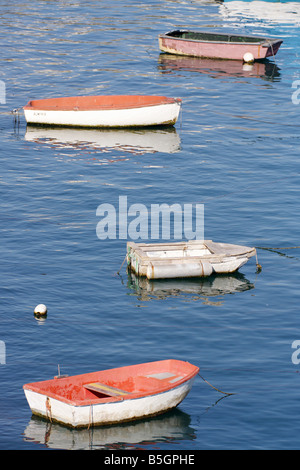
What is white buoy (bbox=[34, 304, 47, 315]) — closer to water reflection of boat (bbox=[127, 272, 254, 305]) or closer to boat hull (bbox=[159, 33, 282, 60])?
water reflection of boat (bbox=[127, 272, 254, 305])

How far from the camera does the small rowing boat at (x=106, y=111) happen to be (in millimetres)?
51656

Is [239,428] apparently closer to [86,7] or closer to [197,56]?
[197,56]

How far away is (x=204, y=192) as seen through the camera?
42.8m

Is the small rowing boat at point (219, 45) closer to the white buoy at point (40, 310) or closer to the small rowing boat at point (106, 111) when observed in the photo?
the small rowing boat at point (106, 111)

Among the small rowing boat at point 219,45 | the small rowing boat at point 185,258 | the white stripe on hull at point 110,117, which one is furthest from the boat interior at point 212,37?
the small rowing boat at point 185,258

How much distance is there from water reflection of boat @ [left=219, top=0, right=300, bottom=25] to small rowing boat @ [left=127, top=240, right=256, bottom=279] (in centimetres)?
4828

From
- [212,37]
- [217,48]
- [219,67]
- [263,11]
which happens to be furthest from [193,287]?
[263,11]

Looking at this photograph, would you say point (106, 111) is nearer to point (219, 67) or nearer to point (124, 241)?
point (124, 241)

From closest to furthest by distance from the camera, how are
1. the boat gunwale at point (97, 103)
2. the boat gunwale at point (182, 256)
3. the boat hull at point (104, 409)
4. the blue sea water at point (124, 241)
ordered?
the boat hull at point (104, 409) → the blue sea water at point (124, 241) → the boat gunwale at point (182, 256) → the boat gunwale at point (97, 103)

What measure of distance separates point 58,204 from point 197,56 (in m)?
30.5

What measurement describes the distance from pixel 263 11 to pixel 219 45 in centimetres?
1807

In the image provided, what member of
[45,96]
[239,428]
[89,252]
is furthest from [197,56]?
[239,428]

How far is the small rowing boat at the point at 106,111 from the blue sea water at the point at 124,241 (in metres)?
0.68

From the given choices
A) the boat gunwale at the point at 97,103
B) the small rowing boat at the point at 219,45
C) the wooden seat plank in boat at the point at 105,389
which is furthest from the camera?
the small rowing boat at the point at 219,45
